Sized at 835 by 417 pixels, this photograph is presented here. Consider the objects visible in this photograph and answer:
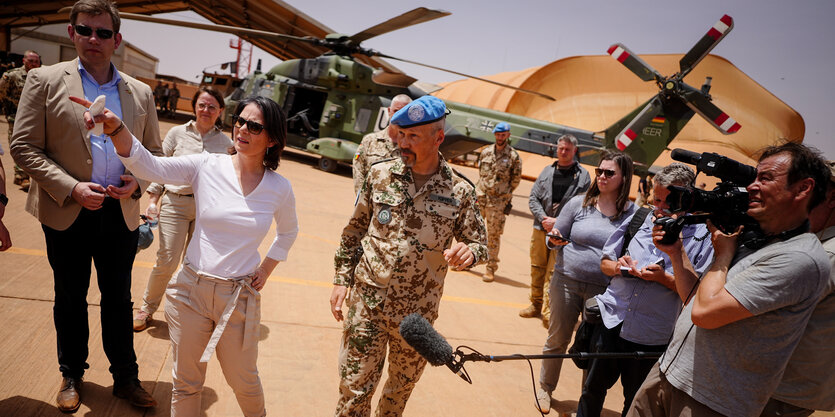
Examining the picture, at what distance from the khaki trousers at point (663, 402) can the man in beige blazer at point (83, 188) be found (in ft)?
9.01

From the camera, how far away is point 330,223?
26.1 ft

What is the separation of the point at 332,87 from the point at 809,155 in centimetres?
1337

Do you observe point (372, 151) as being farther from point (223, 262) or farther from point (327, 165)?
point (327, 165)

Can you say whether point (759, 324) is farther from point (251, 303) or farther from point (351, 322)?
point (251, 303)

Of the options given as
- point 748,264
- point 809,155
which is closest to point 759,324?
point 748,264

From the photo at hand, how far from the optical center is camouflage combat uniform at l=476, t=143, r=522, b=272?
6.55 metres

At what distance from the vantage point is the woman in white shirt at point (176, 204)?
345 cm

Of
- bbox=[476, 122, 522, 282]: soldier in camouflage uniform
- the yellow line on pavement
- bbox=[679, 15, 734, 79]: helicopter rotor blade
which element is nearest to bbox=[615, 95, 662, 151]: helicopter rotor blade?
bbox=[679, 15, 734, 79]: helicopter rotor blade

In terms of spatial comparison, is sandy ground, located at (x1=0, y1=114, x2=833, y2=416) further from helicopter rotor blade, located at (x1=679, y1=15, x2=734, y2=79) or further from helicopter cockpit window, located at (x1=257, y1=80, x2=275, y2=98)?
helicopter cockpit window, located at (x1=257, y1=80, x2=275, y2=98)

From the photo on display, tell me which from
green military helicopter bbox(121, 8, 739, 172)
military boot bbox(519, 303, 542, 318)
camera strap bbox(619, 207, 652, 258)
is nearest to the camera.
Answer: camera strap bbox(619, 207, 652, 258)

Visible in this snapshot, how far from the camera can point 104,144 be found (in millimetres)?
2492

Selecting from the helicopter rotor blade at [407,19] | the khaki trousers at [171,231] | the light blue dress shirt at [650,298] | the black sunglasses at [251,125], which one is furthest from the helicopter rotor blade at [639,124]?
the black sunglasses at [251,125]

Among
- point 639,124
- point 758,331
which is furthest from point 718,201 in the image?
point 639,124

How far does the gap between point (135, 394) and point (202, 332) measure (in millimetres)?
985
